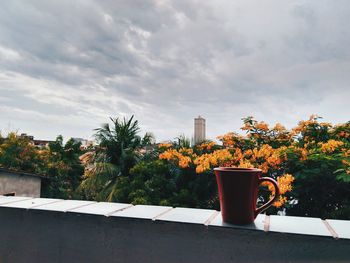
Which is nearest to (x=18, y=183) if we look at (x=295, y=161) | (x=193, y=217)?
(x=295, y=161)

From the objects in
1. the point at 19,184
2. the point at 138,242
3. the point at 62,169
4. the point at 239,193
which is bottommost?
the point at 19,184

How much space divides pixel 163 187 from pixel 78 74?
23.1 ft

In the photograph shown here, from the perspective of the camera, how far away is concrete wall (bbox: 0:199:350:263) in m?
0.90

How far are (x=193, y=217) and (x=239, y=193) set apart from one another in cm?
24

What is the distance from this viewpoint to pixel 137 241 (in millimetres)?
1080

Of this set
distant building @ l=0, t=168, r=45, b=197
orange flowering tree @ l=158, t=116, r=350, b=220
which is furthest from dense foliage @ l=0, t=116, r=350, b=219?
distant building @ l=0, t=168, r=45, b=197

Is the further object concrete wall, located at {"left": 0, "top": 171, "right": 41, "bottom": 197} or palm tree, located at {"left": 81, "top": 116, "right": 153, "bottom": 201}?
concrete wall, located at {"left": 0, "top": 171, "right": 41, "bottom": 197}

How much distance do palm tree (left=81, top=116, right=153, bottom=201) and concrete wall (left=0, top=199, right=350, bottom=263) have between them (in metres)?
5.45

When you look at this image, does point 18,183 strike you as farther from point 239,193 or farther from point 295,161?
point 239,193

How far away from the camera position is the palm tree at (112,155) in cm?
737

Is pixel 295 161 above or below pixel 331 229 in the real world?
above

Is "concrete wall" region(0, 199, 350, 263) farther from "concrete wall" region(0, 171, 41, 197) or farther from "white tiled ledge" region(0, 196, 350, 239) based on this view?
"concrete wall" region(0, 171, 41, 197)

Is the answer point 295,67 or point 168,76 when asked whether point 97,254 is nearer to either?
point 295,67

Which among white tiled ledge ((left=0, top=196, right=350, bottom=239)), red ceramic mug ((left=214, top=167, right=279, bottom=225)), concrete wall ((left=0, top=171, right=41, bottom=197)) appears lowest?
concrete wall ((left=0, top=171, right=41, bottom=197))
